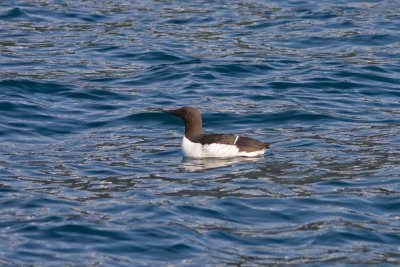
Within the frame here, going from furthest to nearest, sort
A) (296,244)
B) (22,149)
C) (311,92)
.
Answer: (311,92) → (22,149) → (296,244)

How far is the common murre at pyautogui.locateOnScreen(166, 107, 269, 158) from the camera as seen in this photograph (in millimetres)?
13953

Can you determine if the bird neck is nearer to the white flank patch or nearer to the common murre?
the common murre

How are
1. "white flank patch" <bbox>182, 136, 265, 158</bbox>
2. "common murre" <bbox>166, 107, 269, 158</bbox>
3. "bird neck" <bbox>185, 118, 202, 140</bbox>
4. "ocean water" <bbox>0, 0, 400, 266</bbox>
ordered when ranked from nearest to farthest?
"ocean water" <bbox>0, 0, 400, 266</bbox>, "common murre" <bbox>166, 107, 269, 158</bbox>, "white flank patch" <bbox>182, 136, 265, 158</bbox>, "bird neck" <bbox>185, 118, 202, 140</bbox>

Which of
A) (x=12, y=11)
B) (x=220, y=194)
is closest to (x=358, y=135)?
(x=220, y=194)

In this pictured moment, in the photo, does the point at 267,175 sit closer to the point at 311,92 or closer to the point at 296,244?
the point at 296,244

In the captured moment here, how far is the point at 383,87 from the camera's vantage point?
1822cm

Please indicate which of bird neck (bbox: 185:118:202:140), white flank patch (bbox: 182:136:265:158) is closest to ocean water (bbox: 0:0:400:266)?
white flank patch (bbox: 182:136:265:158)

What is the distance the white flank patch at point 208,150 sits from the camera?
14117mm

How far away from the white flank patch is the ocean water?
133mm

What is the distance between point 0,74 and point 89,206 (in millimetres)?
7627

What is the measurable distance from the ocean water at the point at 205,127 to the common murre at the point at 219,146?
5.4 inches

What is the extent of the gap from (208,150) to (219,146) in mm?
172

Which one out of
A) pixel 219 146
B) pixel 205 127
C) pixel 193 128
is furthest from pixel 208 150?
pixel 205 127

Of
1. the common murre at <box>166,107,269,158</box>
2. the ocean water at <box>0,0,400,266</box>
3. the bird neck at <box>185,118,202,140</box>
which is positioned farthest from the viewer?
the bird neck at <box>185,118,202,140</box>
